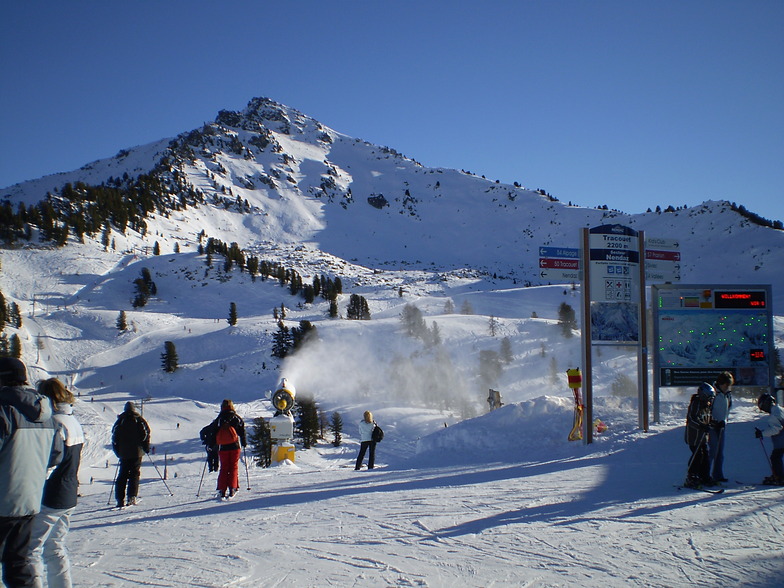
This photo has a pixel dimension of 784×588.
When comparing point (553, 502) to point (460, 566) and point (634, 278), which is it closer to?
point (460, 566)

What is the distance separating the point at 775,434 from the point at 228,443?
782cm

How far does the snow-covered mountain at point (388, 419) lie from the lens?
199 inches

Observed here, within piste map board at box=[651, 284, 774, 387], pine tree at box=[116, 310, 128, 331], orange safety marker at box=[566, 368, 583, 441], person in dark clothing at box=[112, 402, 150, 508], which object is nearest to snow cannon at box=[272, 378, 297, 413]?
person in dark clothing at box=[112, 402, 150, 508]

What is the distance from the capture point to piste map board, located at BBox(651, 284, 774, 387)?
13.1 meters

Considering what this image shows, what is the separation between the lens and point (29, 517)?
343cm

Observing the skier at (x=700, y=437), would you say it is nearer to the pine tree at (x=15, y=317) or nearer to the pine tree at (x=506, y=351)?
the pine tree at (x=506, y=351)

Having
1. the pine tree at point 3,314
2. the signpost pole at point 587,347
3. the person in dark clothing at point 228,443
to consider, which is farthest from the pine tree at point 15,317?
the signpost pole at point 587,347

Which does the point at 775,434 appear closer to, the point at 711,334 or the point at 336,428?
the point at 711,334

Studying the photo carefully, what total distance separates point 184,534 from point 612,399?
12.6 m

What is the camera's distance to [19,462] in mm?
3309

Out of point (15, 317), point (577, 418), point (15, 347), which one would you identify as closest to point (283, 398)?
point (577, 418)

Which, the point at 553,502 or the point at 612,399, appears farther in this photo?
the point at 612,399

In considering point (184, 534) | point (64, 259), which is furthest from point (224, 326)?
point (184, 534)

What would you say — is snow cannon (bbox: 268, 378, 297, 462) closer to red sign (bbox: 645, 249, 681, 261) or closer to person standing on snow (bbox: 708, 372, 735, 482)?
person standing on snow (bbox: 708, 372, 735, 482)
